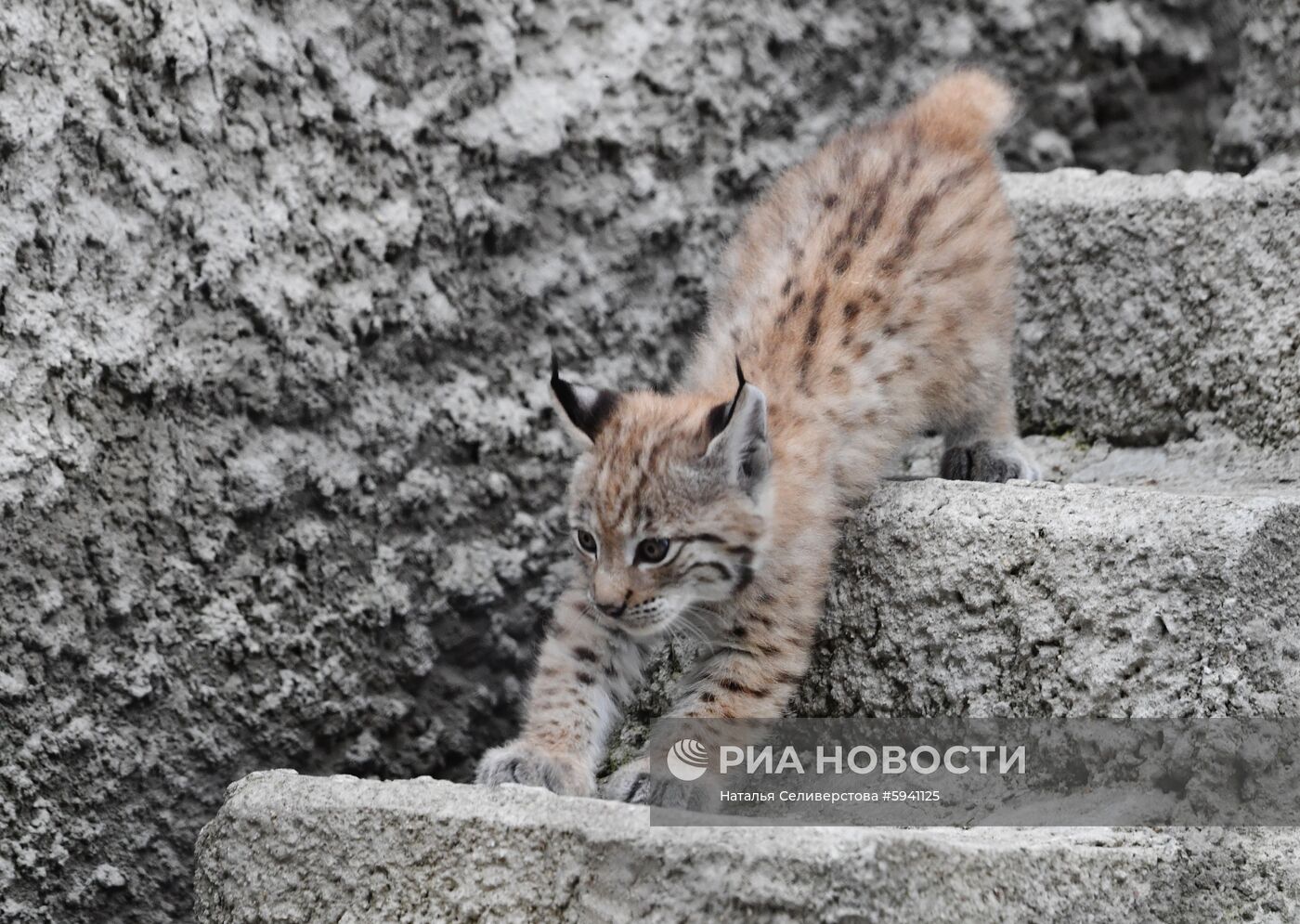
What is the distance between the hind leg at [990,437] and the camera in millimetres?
4637

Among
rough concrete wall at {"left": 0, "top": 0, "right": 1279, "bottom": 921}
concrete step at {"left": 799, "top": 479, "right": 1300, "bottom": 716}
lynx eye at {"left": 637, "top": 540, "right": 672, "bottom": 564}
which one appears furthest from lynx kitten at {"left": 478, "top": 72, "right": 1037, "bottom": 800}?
rough concrete wall at {"left": 0, "top": 0, "right": 1279, "bottom": 921}

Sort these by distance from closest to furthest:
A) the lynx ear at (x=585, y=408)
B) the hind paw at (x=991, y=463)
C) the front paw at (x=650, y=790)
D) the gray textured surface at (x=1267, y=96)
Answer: the front paw at (x=650, y=790)
the lynx ear at (x=585, y=408)
the hind paw at (x=991, y=463)
the gray textured surface at (x=1267, y=96)

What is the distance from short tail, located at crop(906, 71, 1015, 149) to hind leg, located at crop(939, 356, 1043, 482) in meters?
0.72

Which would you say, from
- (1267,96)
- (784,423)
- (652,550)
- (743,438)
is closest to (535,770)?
(652,550)

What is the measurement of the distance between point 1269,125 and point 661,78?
6.58 ft

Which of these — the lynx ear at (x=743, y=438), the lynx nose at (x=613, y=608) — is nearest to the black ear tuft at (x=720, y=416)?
the lynx ear at (x=743, y=438)

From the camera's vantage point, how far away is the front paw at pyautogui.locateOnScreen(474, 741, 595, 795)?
3754 millimetres

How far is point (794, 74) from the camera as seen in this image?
17.2 feet

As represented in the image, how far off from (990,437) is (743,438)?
3.73 ft

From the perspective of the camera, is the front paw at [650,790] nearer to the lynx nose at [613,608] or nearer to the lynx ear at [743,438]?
the lynx nose at [613,608]

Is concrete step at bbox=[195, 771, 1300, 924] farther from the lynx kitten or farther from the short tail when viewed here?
the short tail

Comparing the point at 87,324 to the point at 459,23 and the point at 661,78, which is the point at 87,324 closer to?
the point at 459,23

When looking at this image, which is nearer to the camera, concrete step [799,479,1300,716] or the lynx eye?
concrete step [799,479,1300,716]

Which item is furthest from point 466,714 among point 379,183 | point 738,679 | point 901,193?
point 901,193
